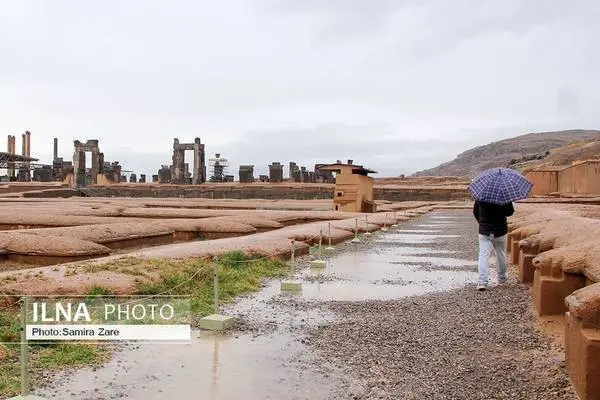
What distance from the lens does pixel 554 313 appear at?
6.38 m

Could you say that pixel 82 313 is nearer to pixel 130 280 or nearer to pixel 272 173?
pixel 130 280

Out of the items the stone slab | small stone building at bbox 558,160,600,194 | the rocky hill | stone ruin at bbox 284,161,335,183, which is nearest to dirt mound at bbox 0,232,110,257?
the stone slab

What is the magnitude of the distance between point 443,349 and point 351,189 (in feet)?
72.3

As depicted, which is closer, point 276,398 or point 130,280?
point 276,398

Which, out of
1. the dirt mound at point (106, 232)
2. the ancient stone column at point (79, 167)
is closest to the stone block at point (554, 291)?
the dirt mound at point (106, 232)

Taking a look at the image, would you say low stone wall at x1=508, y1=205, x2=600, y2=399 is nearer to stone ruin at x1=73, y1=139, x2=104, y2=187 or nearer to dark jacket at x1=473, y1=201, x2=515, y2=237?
dark jacket at x1=473, y1=201, x2=515, y2=237

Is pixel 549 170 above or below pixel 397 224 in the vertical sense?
above

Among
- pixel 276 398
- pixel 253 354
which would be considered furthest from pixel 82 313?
pixel 276 398

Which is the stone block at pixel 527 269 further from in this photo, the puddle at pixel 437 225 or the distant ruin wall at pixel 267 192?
the distant ruin wall at pixel 267 192

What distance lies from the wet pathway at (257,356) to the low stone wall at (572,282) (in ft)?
4.64

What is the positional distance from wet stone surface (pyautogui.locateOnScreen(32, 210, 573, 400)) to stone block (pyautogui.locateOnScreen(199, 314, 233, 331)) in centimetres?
15

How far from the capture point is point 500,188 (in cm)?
889

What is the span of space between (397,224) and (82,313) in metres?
17.4

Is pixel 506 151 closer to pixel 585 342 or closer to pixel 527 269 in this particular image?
pixel 527 269
